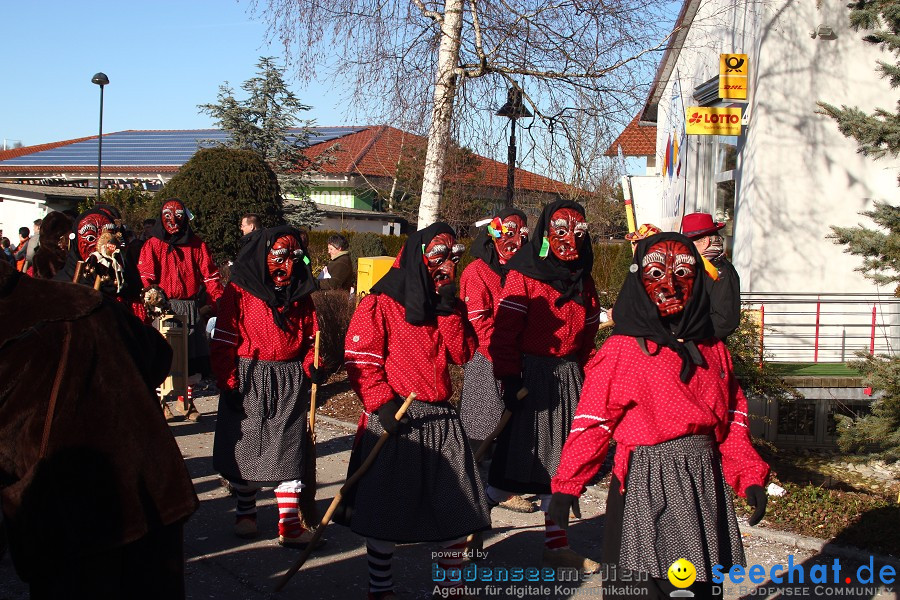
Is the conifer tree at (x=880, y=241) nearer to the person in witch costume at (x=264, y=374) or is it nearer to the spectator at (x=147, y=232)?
the person in witch costume at (x=264, y=374)

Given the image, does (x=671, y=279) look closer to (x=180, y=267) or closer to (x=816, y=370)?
(x=180, y=267)

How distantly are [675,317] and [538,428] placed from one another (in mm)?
2037

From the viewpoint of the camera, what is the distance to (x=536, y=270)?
5.63 metres

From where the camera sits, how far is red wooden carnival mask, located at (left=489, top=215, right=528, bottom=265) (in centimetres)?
724

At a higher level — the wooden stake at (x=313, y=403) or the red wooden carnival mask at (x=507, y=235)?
the red wooden carnival mask at (x=507, y=235)

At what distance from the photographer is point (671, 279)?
12.4ft

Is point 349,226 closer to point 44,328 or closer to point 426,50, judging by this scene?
point 426,50

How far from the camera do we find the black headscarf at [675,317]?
3.66m

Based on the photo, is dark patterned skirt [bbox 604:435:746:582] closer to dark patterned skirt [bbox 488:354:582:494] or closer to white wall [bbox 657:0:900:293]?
dark patterned skirt [bbox 488:354:582:494]

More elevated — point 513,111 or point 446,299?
point 513,111

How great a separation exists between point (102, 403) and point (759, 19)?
37.7 feet

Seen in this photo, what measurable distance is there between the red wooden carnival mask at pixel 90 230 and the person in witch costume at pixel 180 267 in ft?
7.08

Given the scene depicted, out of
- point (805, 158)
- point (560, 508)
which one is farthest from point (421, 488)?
point (805, 158)

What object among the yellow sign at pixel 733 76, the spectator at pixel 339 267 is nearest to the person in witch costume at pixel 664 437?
the yellow sign at pixel 733 76
